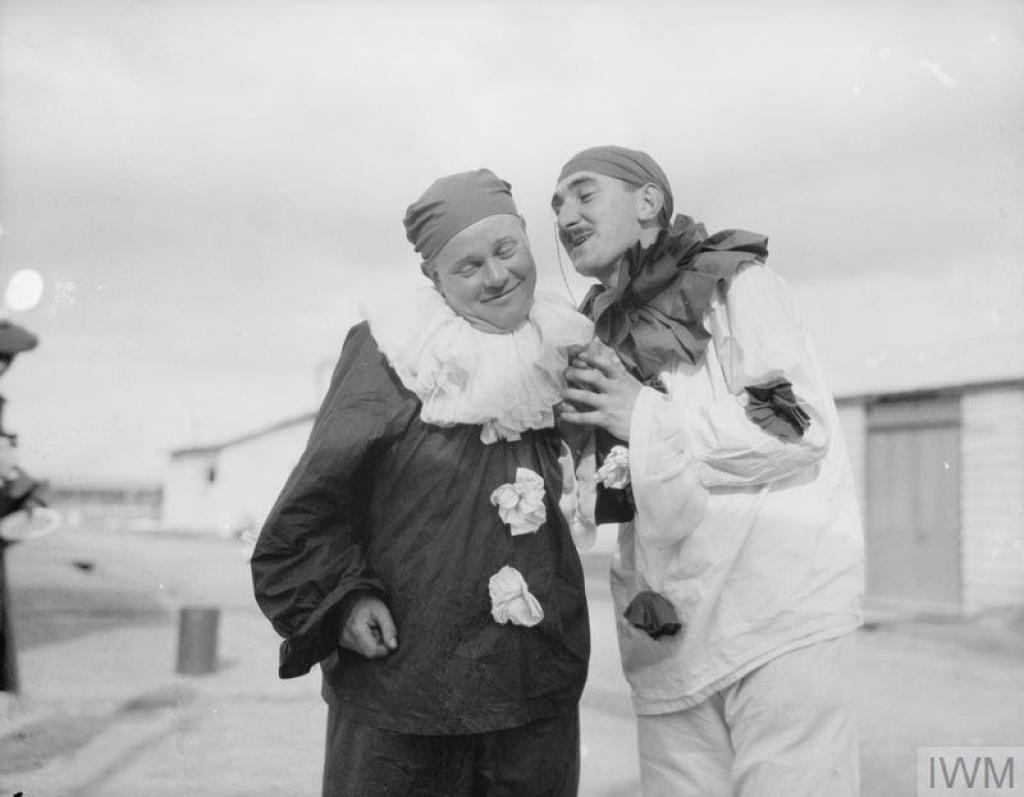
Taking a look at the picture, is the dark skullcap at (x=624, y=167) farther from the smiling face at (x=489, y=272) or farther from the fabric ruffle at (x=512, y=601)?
the fabric ruffle at (x=512, y=601)

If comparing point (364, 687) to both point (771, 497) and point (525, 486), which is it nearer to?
point (525, 486)

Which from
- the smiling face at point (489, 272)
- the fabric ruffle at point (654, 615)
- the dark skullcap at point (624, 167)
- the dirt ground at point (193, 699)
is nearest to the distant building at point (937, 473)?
the dirt ground at point (193, 699)

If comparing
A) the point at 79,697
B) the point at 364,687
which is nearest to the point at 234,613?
the point at 79,697

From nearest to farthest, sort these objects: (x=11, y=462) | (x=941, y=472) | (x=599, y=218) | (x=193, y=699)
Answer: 1. (x=599, y=218)
2. (x=11, y=462)
3. (x=193, y=699)
4. (x=941, y=472)

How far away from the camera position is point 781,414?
1480mm

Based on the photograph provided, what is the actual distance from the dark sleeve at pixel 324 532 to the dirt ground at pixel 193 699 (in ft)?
1.06

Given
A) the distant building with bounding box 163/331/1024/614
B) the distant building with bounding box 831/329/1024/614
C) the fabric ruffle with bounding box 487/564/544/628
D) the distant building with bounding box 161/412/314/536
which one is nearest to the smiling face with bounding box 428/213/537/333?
the fabric ruffle with bounding box 487/564/544/628

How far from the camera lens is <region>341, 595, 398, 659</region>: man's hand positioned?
145 centimetres

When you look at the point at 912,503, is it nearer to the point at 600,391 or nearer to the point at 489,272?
the point at 600,391

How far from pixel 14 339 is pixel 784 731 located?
1.81 meters

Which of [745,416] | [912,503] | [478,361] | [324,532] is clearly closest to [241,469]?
[324,532]

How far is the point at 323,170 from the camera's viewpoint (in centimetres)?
216

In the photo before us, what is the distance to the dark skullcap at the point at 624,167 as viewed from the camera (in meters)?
1.66

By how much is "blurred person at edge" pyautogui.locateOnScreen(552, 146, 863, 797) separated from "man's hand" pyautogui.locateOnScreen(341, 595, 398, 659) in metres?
0.39
